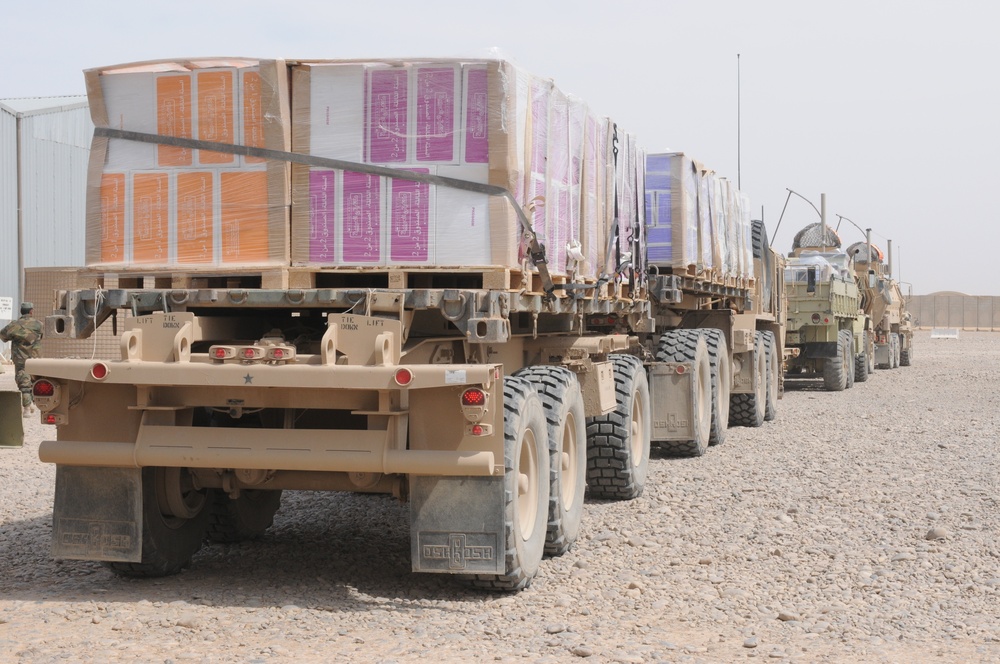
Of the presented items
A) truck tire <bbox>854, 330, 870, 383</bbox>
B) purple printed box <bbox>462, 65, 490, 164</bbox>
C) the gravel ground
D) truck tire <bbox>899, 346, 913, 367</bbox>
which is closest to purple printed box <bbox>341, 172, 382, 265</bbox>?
purple printed box <bbox>462, 65, 490, 164</bbox>

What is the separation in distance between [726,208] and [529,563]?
8.71 metres

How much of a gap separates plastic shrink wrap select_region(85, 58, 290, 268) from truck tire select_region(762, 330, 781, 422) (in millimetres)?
11702

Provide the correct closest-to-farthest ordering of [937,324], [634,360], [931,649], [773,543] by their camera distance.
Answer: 1. [931,649]
2. [773,543]
3. [634,360]
4. [937,324]

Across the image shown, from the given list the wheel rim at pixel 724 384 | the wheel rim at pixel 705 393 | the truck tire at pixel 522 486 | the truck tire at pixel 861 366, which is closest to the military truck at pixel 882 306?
the truck tire at pixel 861 366

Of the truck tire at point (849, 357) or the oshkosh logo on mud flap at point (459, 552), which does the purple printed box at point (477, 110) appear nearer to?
the oshkosh logo on mud flap at point (459, 552)

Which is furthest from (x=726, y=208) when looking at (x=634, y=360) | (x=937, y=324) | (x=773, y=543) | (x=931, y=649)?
(x=937, y=324)

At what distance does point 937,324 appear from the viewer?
82500 millimetres

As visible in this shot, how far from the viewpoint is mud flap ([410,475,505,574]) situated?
6.46 metres

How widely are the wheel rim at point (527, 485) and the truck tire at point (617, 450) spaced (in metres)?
2.59

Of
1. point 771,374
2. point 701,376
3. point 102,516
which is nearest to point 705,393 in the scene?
point 701,376

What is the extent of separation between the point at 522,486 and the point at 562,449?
1.02 meters

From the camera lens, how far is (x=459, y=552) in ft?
21.2

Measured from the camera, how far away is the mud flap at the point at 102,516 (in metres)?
6.82

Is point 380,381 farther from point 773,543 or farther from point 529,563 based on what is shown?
point 773,543
